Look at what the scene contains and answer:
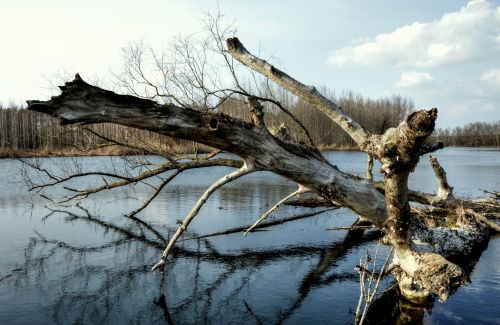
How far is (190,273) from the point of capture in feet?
26.9

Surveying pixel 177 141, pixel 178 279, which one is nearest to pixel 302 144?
pixel 178 279

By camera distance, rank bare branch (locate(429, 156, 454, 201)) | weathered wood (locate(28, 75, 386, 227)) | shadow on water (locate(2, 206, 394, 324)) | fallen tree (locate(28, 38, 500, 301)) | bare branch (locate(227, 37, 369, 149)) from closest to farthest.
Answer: weathered wood (locate(28, 75, 386, 227)), fallen tree (locate(28, 38, 500, 301)), bare branch (locate(227, 37, 369, 149)), shadow on water (locate(2, 206, 394, 324)), bare branch (locate(429, 156, 454, 201))

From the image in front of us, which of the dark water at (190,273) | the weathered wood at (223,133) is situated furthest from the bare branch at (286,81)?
the dark water at (190,273)

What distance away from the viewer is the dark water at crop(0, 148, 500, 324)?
655 cm

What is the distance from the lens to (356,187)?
571cm

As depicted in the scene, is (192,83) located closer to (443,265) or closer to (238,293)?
(238,293)

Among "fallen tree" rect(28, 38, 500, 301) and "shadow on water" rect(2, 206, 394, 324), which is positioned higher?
"fallen tree" rect(28, 38, 500, 301)

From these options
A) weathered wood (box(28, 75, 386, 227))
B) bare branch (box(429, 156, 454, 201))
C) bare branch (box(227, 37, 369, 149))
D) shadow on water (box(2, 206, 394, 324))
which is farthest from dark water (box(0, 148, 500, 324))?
bare branch (box(227, 37, 369, 149))

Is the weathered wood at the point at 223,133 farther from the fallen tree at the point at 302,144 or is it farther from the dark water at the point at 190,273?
the dark water at the point at 190,273

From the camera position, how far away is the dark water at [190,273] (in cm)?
Result: 655

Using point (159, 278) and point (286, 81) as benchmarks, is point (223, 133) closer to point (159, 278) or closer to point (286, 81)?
point (286, 81)

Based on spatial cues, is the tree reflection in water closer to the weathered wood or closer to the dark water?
the dark water

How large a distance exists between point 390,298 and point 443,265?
284cm

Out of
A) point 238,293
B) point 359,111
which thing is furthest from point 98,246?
point 359,111
